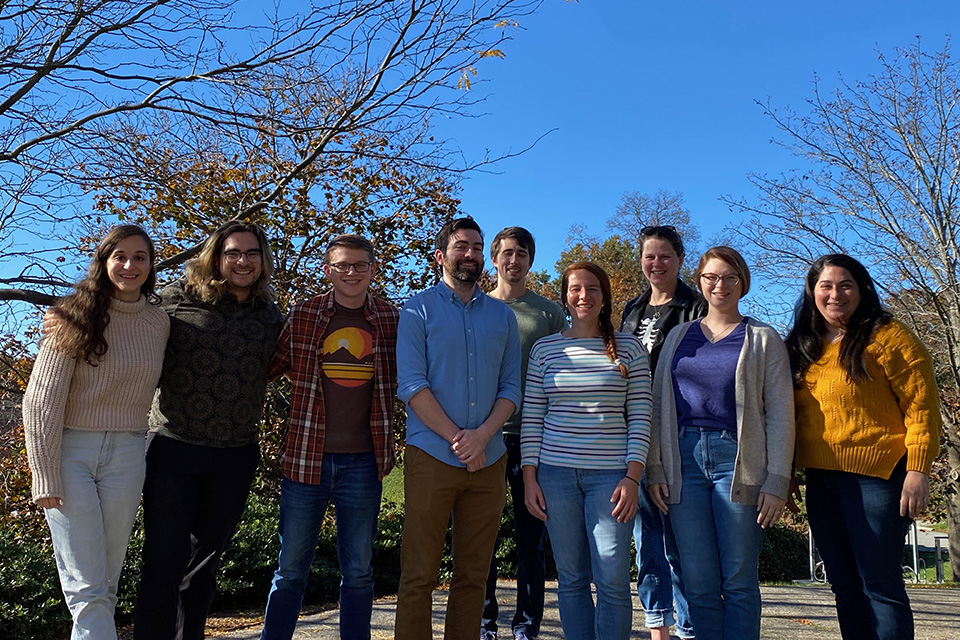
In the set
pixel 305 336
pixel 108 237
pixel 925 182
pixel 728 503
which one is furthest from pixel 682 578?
pixel 925 182

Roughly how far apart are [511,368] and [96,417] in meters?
1.89

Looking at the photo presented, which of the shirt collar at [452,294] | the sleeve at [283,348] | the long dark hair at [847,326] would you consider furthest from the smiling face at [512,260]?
the long dark hair at [847,326]

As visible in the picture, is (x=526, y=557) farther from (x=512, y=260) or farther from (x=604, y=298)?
(x=512, y=260)

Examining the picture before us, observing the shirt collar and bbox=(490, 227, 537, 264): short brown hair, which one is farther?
bbox=(490, 227, 537, 264): short brown hair

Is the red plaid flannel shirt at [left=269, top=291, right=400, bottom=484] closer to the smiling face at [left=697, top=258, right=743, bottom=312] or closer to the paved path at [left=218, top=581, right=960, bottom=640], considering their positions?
the smiling face at [left=697, top=258, right=743, bottom=312]

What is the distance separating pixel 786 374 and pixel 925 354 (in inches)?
25.9

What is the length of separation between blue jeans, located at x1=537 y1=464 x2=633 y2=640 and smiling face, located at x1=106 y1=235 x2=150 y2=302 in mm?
2065

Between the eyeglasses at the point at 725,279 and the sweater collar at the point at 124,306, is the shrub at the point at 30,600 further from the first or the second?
the eyeglasses at the point at 725,279

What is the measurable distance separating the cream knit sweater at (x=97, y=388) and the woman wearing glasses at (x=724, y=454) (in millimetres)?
2341

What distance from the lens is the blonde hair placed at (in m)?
3.38

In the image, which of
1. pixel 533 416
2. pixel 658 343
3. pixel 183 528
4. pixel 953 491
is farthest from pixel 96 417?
pixel 953 491

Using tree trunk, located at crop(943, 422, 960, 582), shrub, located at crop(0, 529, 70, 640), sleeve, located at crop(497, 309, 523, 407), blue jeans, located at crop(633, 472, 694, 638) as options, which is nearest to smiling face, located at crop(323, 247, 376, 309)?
sleeve, located at crop(497, 309, 523, 407)

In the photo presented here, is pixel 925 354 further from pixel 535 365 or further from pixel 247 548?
pixel 247 548

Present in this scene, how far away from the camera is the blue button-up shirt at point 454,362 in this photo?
3.31 m
